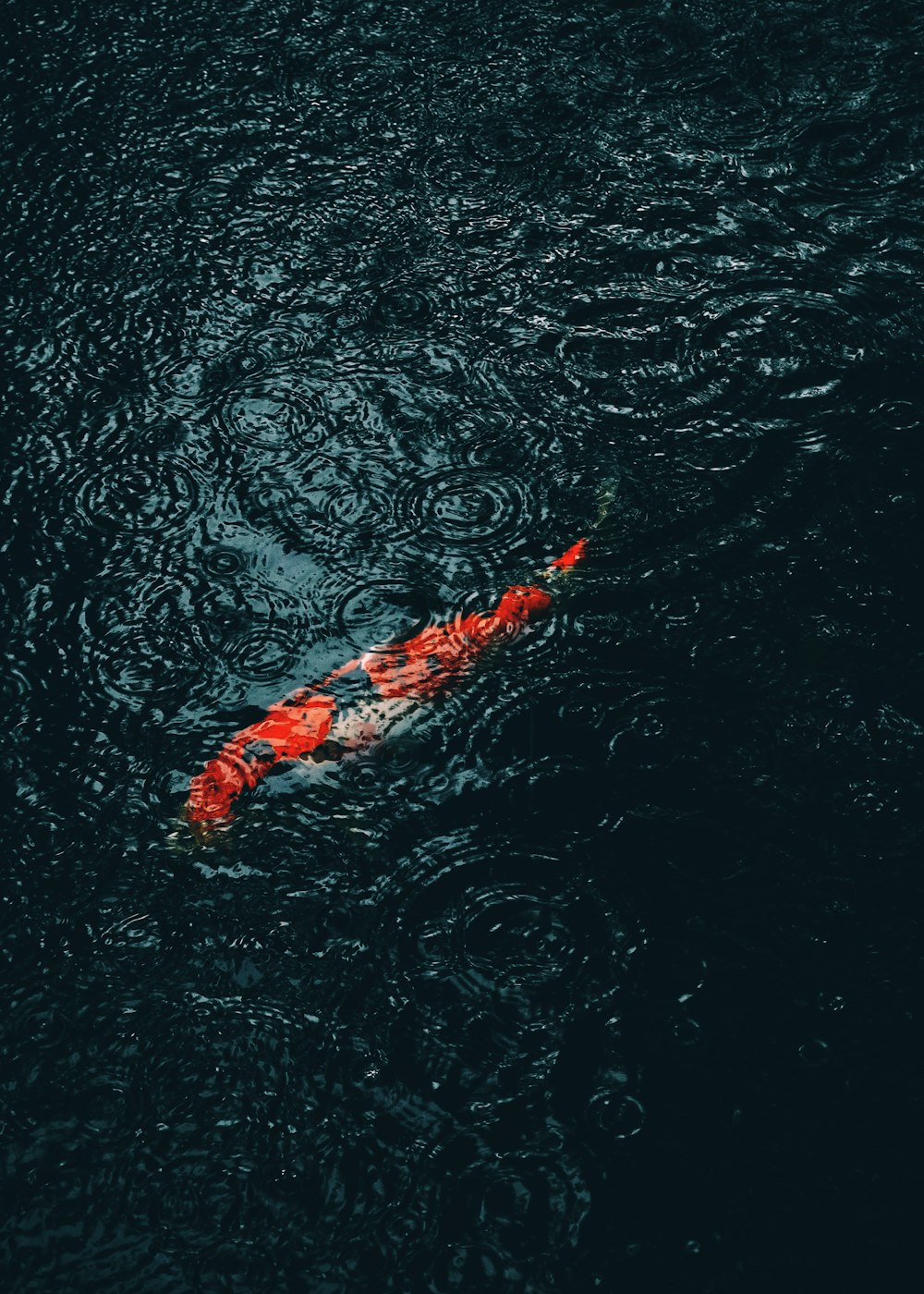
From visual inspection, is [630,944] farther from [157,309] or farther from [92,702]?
[157,309]

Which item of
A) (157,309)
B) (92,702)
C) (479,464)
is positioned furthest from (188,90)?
(92,702)

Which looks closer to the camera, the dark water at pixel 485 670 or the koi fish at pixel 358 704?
the dark water at pixel 485 670

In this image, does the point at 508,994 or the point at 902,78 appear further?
the point at 902,78

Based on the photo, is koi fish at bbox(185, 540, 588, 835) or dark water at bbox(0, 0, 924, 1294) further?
koi fish at bbox(185, 540, 588, 835)

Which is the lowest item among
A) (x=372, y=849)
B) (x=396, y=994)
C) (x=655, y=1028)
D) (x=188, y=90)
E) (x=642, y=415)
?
(x=655, y=1028)
